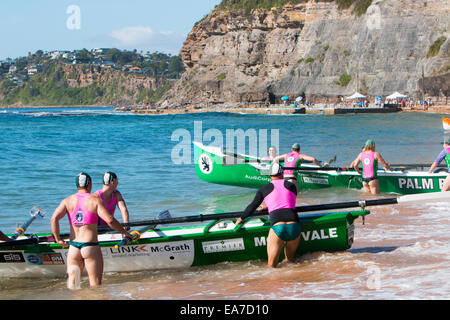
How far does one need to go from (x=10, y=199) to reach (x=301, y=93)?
8209 centimetres

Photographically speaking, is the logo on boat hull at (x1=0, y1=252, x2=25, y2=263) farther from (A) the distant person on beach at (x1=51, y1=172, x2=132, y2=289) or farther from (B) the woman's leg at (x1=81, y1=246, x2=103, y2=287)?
(B) the woman's leg at (x1=81, y1=246, x2=103, y2=287)

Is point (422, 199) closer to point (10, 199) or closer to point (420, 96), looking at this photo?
point (10, 199)

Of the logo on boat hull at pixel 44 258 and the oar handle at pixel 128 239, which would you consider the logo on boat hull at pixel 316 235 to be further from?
the logo on boat hull at pixel 44 258

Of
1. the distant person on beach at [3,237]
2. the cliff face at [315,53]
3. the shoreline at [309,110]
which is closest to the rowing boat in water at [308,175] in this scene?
the distant person on beach at [3,237]

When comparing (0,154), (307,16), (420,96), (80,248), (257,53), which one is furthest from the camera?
(257,53)

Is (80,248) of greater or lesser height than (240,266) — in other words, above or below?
above

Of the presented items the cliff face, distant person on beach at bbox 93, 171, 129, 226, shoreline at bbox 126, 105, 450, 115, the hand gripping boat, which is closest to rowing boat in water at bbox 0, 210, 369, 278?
the hand gripping boat

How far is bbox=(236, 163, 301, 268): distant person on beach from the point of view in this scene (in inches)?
307

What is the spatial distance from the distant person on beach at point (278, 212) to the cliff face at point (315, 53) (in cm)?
6480

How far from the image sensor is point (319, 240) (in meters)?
8.31

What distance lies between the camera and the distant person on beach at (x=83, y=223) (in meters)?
A: 7.03

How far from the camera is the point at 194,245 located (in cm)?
829
